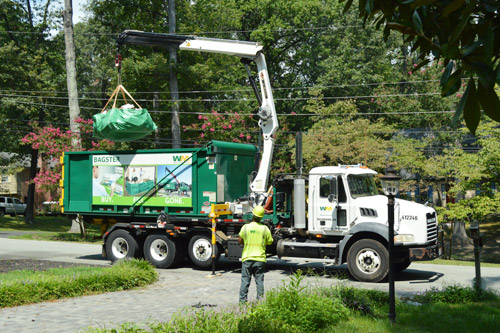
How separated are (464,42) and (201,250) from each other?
12707mm

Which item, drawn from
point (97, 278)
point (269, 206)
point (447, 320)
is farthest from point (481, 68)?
point (269, 206)

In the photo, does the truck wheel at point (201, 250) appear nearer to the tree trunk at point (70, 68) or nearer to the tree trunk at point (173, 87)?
the tree trunk at point (70, 68)

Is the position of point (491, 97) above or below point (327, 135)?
below

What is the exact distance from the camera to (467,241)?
30469 millimetres

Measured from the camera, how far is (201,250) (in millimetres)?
15906

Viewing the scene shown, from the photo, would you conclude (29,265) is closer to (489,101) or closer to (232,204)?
(232,204)

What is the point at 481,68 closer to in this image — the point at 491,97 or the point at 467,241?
the point at 491,97

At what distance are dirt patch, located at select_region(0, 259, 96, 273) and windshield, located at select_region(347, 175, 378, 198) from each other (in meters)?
8.16

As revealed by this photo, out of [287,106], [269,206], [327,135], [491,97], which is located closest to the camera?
[491,97]

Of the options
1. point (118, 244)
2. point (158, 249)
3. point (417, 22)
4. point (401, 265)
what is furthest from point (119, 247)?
point (417, 22)

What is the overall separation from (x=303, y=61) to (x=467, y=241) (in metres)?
19.7

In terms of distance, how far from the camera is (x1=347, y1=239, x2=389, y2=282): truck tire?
13.5 m

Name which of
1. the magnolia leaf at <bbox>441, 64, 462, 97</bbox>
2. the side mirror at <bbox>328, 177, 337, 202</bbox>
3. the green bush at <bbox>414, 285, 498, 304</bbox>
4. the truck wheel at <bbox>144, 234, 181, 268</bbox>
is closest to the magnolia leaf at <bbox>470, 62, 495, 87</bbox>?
the magnolia leaf at <bbox>441, 64, 462, 97</bbox>

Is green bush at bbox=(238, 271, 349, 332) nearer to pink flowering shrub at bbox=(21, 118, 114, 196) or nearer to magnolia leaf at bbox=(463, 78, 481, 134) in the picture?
magnolia leaf at bbox=(463, 78, 481, 134)
